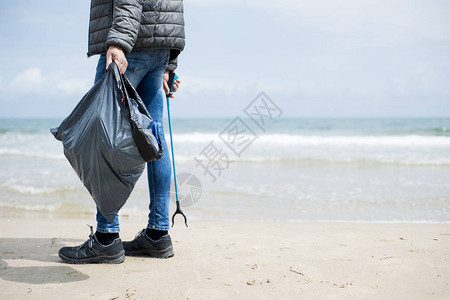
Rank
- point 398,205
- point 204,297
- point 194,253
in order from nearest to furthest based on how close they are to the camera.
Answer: point 204,297
point 194,253
point 398,205

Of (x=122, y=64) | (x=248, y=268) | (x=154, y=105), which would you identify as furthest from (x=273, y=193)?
(x=122, y=64)

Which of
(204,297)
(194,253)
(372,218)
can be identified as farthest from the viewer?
(372,218)

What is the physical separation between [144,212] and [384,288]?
271 cm

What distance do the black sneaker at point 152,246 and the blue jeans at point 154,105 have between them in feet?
0.24

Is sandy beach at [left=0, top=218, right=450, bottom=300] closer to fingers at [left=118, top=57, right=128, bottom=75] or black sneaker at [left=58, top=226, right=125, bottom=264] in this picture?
black sneaker at [left=58, top=226, right=125, bottom=264]

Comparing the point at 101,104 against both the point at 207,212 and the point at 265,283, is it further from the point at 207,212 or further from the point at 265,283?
the point at 207,212

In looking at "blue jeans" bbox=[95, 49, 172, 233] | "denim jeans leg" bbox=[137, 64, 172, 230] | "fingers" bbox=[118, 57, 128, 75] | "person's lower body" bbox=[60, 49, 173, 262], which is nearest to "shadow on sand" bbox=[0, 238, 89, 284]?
"person's lower body" bbox=[60, 49, 173, 262]

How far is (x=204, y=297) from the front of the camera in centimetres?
177

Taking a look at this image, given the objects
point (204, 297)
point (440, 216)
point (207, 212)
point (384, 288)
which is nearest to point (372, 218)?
point (440, 216)

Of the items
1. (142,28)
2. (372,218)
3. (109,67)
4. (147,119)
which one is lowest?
(372,218)

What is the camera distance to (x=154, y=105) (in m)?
2.27

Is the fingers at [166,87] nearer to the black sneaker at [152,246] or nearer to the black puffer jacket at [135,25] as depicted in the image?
the black puffer jacket at [135,25]

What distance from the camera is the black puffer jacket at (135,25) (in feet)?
6.14

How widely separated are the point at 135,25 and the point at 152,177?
32.3 inches
